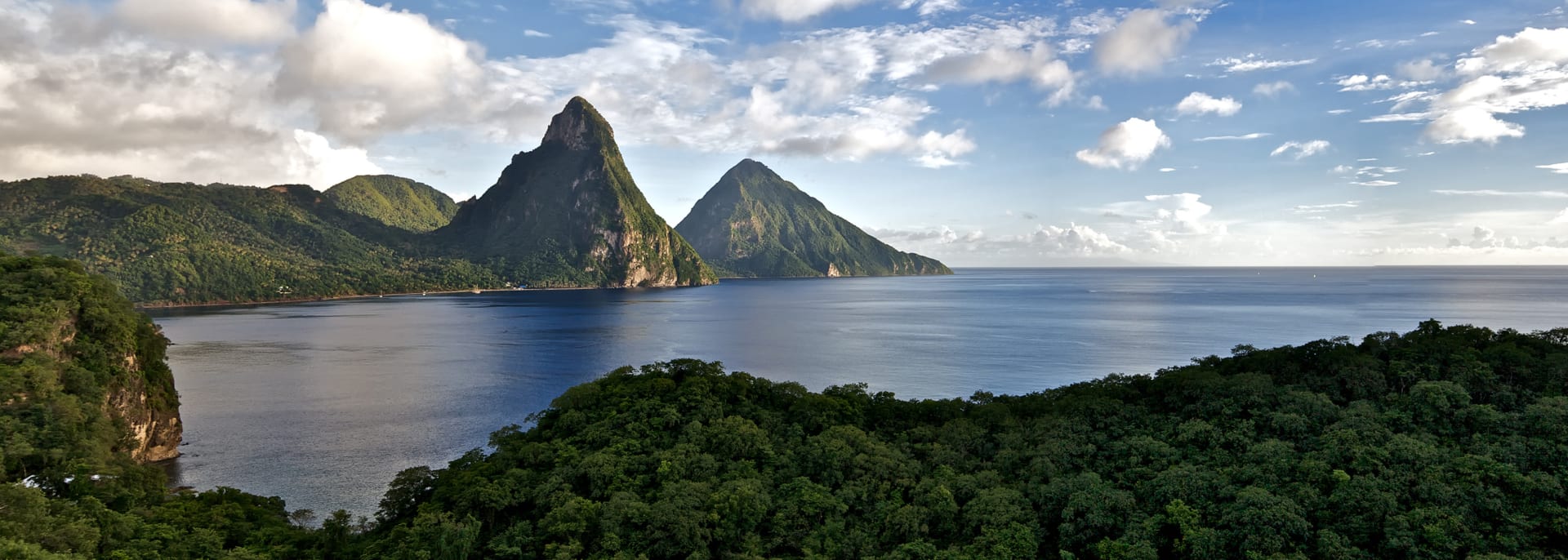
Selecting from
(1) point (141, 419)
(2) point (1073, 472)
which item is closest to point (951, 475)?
(2) point (1073, 472)

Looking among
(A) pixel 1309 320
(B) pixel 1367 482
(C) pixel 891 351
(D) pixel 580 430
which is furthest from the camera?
(A) pixel 1309 320

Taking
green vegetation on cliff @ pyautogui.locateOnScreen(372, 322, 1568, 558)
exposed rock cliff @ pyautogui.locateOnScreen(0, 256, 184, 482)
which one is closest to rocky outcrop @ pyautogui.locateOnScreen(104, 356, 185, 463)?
exposed rock cliff @ pyautogui.locateOnScreen(0, 256, 184, 482)

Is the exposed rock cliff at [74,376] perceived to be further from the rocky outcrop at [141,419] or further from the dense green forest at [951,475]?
the dense green forest at [951,475]

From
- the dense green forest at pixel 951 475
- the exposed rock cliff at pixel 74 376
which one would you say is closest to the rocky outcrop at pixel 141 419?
the exposed rock cliff at pixel 74 376

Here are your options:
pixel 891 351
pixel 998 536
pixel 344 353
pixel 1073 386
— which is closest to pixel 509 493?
pixel 998 536

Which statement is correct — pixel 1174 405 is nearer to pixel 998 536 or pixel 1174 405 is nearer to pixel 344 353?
pixel 998 536

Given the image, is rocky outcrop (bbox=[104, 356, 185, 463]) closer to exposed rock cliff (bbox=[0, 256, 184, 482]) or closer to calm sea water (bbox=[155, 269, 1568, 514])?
exposed rock cliff (bbox=[0, 256, 184, 482])
